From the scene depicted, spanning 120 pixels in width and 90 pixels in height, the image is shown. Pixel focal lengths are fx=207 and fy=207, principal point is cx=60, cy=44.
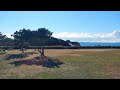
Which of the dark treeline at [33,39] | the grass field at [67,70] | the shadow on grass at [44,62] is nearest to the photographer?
the grass field at [67,70]

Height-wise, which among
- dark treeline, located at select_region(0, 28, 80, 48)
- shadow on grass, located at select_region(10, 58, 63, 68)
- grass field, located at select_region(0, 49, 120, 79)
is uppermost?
dark treeline, located at select_region(0, 28, 80, 48)

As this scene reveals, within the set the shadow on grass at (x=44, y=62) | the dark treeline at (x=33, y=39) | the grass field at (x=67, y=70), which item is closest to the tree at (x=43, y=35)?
the dark treeline at (x=33, y=39)

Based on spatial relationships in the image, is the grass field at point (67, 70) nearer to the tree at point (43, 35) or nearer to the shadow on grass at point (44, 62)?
the shadow on grass at point (44, 62)

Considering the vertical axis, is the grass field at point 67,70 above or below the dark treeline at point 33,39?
below

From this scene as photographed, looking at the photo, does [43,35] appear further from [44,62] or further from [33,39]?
[44,62]

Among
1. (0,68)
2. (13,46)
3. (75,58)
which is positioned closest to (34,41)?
(13,46)

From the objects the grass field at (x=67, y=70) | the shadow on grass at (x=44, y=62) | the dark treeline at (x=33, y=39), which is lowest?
the grass field at (x=67, y=70)

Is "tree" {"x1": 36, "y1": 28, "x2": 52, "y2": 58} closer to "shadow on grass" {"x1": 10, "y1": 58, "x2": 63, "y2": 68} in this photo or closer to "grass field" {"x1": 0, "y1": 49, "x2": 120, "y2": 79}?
"grass field" {"x1": 0, "y1": 49, "x2": 120, "y2": 79}

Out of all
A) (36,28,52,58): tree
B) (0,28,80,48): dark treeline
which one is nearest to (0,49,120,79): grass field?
(36,28,52,58): tree

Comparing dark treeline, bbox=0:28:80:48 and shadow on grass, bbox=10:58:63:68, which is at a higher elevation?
dark treeline, bbox=0:28:80:48

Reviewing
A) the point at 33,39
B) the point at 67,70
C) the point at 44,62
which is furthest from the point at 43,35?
the point at 67,70

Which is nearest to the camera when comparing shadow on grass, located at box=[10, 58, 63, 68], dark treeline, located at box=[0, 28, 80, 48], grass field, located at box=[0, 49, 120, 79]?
grass field, located at box=[0, 49, 120, 79]

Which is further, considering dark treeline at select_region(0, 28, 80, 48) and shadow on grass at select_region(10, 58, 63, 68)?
dark treeline at select_region(0, 28, 80, 48)
